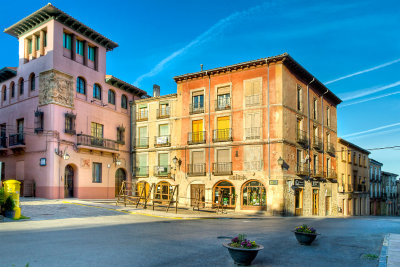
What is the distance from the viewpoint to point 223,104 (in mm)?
30188

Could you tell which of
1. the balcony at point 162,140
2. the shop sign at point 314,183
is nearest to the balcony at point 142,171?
the balcony at point 162,140

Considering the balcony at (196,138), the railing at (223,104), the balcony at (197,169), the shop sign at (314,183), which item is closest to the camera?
the railing at (223,104)

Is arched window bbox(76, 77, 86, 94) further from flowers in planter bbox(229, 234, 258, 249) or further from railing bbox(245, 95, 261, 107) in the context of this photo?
flowers in planter bbox(229, 234, 258, 249)

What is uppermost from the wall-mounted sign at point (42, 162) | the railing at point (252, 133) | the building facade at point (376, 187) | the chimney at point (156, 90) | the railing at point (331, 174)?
the chimney at point (156, 90)

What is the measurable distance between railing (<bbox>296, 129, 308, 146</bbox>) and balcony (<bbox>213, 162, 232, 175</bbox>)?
19.7 ft

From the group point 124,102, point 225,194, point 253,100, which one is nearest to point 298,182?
point 225,194

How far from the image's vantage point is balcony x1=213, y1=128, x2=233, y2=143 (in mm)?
29225

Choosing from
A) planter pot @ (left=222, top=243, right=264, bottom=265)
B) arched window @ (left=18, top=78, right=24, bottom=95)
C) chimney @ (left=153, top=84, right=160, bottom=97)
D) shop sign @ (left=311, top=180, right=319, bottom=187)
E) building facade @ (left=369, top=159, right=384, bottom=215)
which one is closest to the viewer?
planter pot @ (left=222, top=243, right=264, bottom=265)

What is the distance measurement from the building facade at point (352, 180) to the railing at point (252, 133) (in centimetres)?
1130

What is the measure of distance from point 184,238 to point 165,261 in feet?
12.3

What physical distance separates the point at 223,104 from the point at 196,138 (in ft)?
12.4

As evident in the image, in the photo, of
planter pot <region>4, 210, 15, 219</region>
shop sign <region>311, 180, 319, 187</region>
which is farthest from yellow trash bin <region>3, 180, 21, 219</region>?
shop sign <region>311, 180, 319, 187</region>

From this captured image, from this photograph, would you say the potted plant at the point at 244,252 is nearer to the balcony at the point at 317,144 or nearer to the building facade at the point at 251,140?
the building facade at the point at 251,140

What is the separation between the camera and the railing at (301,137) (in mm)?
29294
